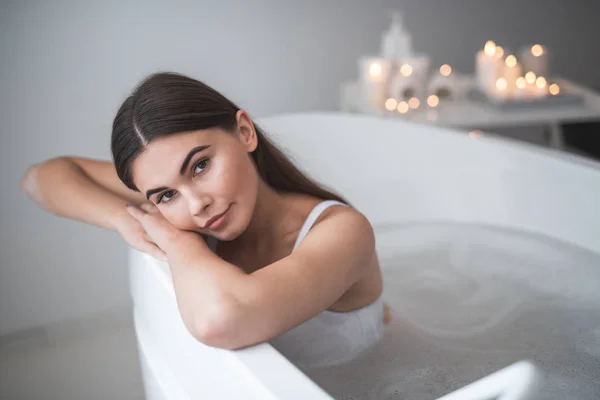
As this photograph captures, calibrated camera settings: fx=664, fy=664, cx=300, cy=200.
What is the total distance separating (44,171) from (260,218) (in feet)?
1.64

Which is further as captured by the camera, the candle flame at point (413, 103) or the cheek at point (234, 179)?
the candle flame at point (413, 103)

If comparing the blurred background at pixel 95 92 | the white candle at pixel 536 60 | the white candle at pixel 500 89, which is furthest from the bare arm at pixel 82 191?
the white candle at pixel 536 60

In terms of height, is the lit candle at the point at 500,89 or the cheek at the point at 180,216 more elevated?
the cheek at the point at 180,216

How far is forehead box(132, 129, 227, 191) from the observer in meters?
0.92

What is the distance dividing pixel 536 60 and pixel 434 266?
1180mm

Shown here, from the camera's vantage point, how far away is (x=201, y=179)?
943 millimetres

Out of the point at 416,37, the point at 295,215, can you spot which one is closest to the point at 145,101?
the point at 295,215

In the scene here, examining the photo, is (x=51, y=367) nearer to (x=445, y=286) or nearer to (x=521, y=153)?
(x=445, y=286)

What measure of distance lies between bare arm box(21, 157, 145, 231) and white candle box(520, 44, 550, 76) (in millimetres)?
1701

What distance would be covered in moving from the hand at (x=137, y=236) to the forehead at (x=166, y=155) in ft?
0.62

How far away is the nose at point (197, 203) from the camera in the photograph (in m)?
0.94

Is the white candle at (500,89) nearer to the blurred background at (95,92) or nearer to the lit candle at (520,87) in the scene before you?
the lit candle at (520,87)

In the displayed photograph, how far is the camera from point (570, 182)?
5.18ft

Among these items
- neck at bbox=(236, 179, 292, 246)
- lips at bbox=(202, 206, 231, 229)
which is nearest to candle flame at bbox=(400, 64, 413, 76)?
neck at bbox=(236, 179, 292, 246)
